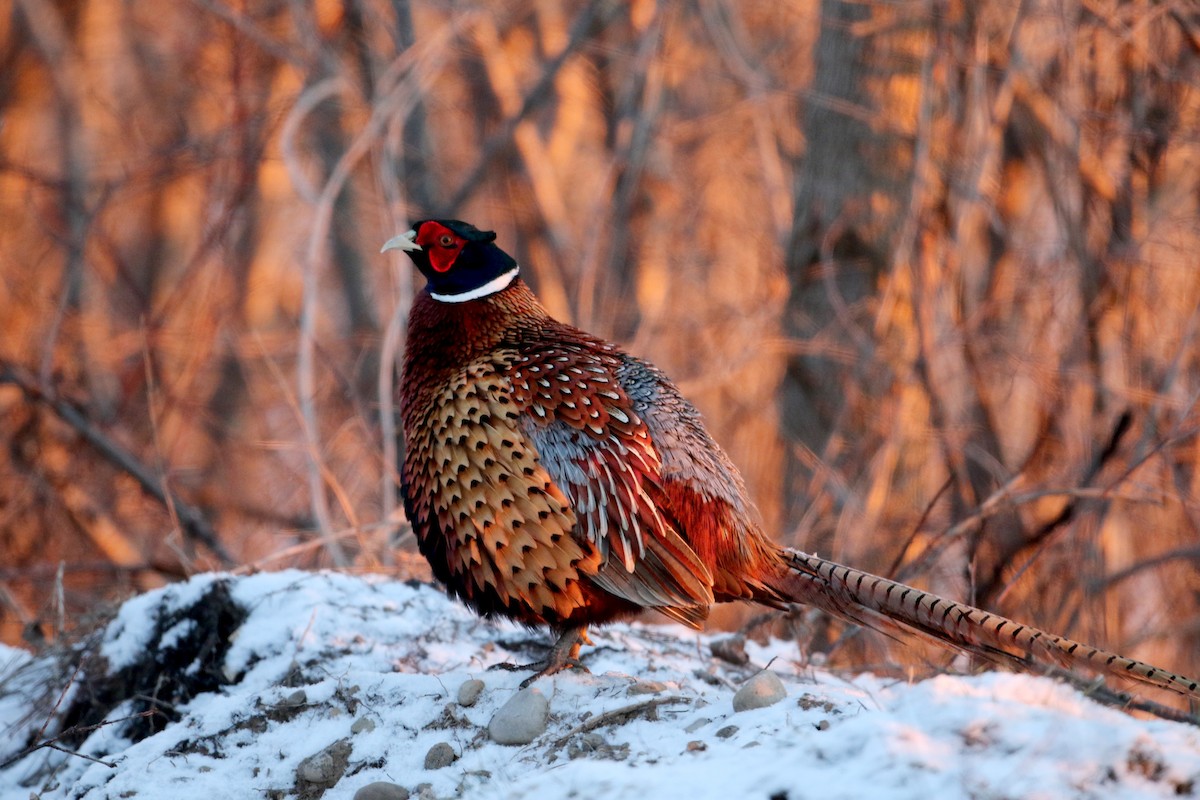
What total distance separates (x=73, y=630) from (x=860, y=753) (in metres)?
2.84

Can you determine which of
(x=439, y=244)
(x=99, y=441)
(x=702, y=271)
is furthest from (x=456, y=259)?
(x=702, y=271)

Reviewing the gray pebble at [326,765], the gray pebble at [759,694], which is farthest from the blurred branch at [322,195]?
the gray pebble at [759,694]

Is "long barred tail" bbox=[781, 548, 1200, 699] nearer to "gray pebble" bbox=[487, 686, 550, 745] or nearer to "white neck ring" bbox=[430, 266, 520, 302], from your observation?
"gray pebble" bbox=[487, 686, 550, 745]

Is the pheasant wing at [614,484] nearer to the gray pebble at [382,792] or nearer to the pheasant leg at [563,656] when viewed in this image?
the pheasant leg at [563,656]

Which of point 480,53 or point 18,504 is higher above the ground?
point 480,53

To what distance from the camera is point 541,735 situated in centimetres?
289

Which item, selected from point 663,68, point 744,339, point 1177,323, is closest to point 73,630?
point 744,339

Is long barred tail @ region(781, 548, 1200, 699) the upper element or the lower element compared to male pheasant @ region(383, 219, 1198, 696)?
lower

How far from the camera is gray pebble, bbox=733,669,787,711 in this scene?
2.72 meters

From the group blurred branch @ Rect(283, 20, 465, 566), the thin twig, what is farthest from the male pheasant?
blurred branch @ Rect(283, 20, 465, 566)

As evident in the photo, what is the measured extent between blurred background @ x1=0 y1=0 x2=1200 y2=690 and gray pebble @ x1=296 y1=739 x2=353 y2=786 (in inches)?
59.7

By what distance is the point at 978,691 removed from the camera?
2316 mm

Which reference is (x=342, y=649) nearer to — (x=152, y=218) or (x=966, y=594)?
(x=966, y=594)

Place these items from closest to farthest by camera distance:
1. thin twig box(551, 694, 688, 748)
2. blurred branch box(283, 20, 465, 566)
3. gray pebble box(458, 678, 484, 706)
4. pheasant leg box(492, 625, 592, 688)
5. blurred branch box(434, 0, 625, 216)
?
1. thin twig box(551, 694, 688, 748)
2. gray pebble box(458, 678, 484, 706)
3. pheasant leg box(492, 625, 592, 688)
4. blurred branch box(283, 20, 465, 566)
5. blurred branch box(434, 0, 625, 216)
